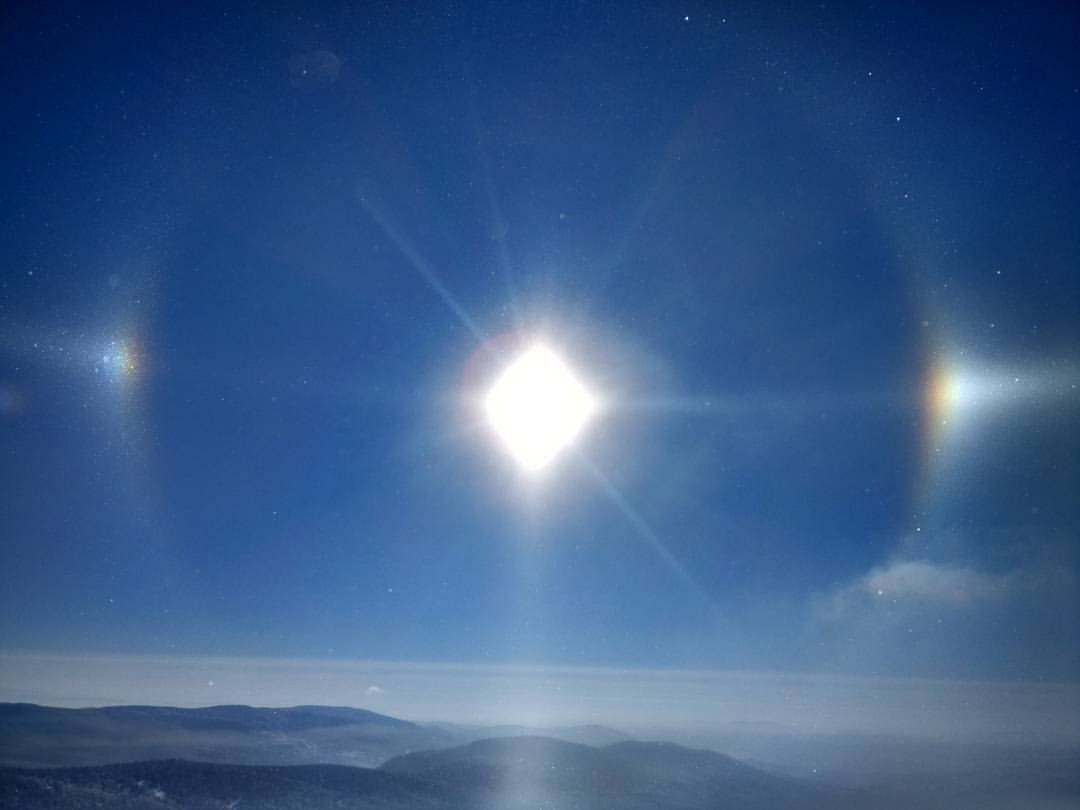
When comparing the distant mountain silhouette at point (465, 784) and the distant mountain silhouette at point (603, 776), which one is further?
the distant mountain silhouette at point (603, 776)

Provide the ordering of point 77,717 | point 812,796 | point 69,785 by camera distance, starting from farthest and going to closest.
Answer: point 77,717, point 812,796, point 69,785

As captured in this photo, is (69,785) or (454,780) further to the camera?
(454,780)

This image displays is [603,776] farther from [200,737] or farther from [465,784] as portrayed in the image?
[200,737]

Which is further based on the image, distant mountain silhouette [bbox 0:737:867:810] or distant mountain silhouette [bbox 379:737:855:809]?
distant mountain silhouette [bbox 379:737:855:809]

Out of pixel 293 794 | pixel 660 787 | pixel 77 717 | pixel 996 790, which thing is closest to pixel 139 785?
pixel 293 794

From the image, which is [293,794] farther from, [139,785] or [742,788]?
[742,788]

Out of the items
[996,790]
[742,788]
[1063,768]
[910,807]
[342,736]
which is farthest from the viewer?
[342,736]

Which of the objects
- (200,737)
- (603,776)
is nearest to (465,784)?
(603,776)

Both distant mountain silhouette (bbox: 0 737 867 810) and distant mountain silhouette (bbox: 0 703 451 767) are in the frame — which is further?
distant mountain silhouette (bbox: 0 703 451 767)

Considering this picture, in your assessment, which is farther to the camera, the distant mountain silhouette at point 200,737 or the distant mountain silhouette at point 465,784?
the distant mountain silhouette at point 200,737
